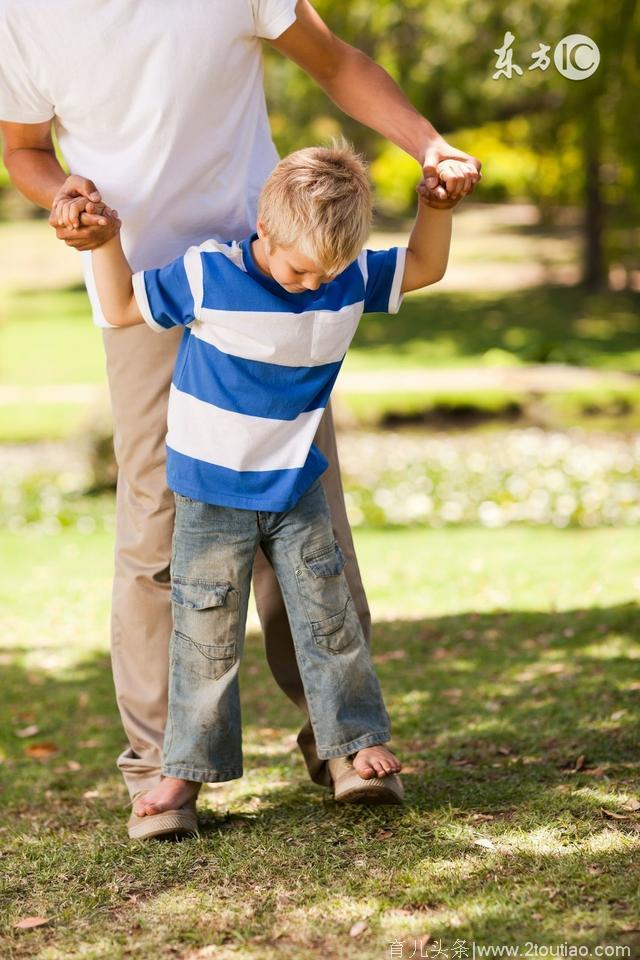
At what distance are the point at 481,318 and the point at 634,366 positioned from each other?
4.95 metres

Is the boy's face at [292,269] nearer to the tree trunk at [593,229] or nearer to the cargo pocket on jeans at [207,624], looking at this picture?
the cargo pocket on jeans at [207,624]

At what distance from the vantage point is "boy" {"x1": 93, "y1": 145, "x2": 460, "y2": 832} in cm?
267

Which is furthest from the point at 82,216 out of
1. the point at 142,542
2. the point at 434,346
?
the point at 434,346

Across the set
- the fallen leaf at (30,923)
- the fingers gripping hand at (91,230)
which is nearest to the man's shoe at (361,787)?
the fallen leaf at (30,923)

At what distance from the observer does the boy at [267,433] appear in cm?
267

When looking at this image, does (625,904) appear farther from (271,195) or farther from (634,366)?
(634,366)

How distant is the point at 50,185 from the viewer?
9.57ft

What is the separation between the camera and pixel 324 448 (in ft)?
9.94

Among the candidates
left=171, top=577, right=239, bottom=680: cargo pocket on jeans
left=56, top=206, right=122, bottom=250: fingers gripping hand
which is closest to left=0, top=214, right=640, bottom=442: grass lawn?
left=171, top=577, right=239, bottom=680: cargo pocket on jeans

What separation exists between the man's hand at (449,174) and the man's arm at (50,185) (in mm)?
716

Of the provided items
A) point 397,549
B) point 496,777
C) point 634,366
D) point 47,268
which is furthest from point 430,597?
point 47,268

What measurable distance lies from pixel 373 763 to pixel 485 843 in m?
0.33

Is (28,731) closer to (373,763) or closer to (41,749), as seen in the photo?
(41,749)

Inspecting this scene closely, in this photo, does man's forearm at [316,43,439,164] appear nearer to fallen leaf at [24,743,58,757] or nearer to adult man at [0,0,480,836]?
adult man at [0,0,480,836]
